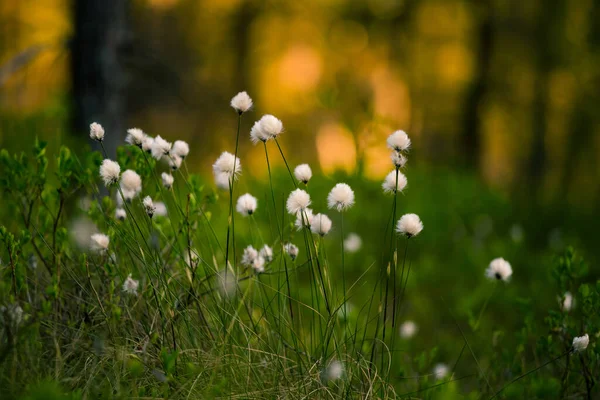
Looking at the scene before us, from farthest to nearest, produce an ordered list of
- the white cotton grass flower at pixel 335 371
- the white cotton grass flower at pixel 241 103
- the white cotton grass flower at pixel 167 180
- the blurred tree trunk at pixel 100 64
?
the blurred tree trunk at pixel 100 64, the white cotton grass flower at pixel 167 180, the white cotton grass flower at pixel 241 103, the white cotton grass flower at pixel 335 371

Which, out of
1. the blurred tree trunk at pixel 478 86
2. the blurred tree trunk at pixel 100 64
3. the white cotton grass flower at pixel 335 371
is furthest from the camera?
the blurred tree trunk at pixel 478 86

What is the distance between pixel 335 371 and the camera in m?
1.89

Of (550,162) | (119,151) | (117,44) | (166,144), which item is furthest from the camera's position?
(550,162)

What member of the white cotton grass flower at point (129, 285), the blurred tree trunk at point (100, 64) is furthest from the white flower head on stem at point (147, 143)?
the blurred tree trunk at point (100, 64)

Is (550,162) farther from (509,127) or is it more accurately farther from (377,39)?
(377,39)

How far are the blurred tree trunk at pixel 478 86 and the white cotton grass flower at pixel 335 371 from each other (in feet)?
31.0

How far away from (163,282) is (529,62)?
10928 millimetres

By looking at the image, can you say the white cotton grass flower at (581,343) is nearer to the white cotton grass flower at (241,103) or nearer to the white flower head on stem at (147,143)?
the white cotton grass flower at (241,103)

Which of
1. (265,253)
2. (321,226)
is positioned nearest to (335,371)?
(321,226)

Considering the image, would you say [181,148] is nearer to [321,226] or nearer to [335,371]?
[321,226]

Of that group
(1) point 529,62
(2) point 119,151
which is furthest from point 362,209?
(1) point 529,62

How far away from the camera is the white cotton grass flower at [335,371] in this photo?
1.88 meters

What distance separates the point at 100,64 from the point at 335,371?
3361 millimetres

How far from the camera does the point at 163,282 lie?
1.96 meters
